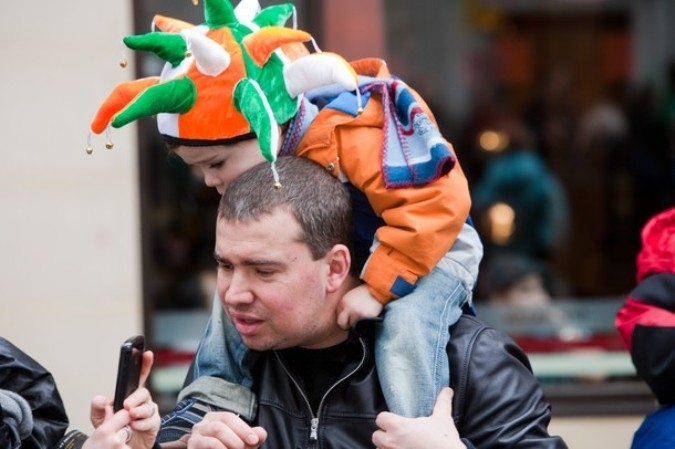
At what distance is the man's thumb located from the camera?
330 cm

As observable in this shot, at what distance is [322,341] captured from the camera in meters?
3.54

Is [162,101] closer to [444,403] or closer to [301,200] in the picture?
[301,200]

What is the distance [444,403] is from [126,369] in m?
0.73

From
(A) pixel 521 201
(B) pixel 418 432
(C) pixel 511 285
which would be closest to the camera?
(B) pixel 418 432

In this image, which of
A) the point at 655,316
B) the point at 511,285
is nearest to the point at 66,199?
the point at 511,285

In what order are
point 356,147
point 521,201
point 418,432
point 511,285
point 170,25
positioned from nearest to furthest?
point 418,432 → point 356,147 → point 170,25 → point 511,285 → point 521,201

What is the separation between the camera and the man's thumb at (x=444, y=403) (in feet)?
10.8

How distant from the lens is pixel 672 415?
12.4 feet

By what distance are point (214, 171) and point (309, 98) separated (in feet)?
1.01

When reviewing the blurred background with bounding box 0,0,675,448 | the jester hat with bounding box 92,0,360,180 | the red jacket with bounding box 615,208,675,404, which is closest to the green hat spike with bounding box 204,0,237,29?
the jester hat with bounding box 92,0,360,180

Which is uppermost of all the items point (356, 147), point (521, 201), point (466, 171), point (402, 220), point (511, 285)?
point (356, 147)

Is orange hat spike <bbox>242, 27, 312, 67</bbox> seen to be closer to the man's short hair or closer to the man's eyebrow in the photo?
the man's short hair

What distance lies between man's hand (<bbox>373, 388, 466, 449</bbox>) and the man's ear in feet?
1.13

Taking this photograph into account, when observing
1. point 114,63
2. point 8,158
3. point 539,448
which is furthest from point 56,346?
point 539,448
